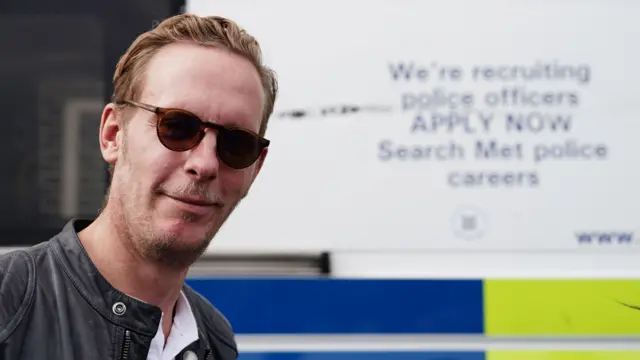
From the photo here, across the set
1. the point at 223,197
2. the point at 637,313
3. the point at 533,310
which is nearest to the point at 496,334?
the point at 533,310

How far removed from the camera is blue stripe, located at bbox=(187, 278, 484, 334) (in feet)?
6.95

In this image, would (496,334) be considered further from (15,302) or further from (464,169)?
(15,302)

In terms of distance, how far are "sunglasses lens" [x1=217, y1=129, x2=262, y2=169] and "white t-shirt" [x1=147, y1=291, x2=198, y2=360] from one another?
0.32 meters

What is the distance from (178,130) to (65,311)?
0.33m

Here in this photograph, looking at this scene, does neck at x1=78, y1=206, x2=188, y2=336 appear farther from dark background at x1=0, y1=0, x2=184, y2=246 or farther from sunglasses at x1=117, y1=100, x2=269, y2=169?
dark background at x1=0, y1=0, x2=184, y2=246

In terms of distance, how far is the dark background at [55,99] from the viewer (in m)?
2.19

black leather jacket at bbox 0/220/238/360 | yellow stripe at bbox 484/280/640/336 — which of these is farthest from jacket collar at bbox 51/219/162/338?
yellow stripe at bbox 484/280/640/336

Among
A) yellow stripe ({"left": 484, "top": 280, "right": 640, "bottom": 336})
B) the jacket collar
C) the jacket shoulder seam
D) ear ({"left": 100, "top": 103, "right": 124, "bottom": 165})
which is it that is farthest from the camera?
yellow stripe ({"left": 484, "top": 280, "right": 640, "bottom": 336})

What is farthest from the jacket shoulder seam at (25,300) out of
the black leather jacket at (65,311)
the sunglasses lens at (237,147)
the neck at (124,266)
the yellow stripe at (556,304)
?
the yellow stripe at (556,304)

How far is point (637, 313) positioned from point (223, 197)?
148 cm

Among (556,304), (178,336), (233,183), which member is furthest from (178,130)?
(556,304)

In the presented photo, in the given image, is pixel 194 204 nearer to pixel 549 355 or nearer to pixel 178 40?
pixel 178 40

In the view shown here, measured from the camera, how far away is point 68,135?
7.21ft

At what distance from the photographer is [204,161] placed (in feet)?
3.82
